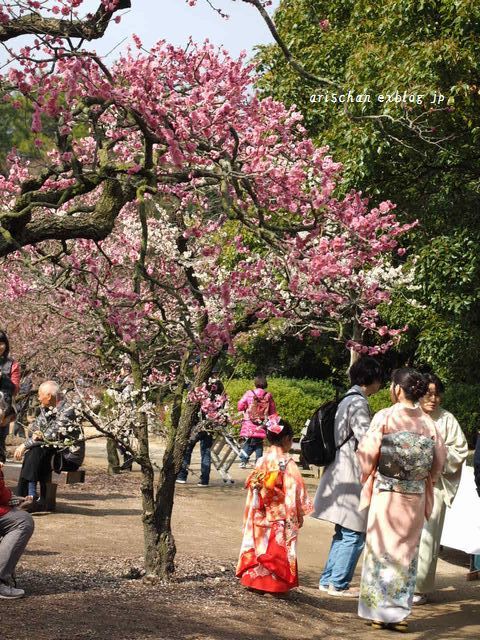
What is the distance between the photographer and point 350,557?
773 centimetres

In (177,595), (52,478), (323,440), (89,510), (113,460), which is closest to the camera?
(177,595)

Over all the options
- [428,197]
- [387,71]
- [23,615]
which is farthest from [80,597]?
[428,197]

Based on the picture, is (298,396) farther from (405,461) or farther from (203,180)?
(405,461)

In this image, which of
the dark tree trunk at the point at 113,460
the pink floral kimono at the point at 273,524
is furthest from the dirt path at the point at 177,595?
the dark tree trunk at the point at 113,460

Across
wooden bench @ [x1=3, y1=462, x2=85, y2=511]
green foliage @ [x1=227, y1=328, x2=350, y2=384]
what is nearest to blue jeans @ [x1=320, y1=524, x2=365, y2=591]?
wooden bench @ [x1=3, y1=462, x2=85, y2=511]

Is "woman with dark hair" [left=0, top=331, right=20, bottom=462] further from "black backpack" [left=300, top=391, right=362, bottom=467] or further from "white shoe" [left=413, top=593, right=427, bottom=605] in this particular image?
"white shoe" [left=413, top=593, right=427, bottom=605]

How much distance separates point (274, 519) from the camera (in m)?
7.41

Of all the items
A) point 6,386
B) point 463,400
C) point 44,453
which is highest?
point 463,400

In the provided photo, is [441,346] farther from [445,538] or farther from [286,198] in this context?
[286,198]

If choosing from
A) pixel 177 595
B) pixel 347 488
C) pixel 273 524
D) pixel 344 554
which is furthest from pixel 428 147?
pixel 177 595

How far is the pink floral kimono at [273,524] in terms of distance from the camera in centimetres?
723

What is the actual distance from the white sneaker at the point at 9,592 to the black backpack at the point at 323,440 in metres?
2.45

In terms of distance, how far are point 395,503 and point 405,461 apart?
0.98 feet

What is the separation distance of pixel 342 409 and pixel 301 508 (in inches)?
33.5
